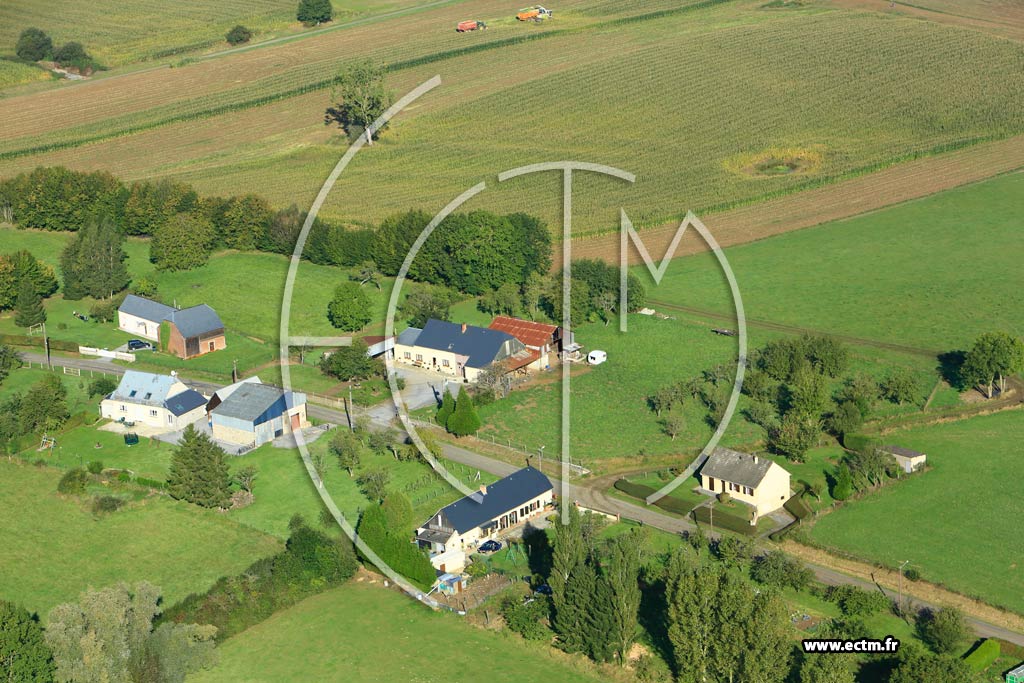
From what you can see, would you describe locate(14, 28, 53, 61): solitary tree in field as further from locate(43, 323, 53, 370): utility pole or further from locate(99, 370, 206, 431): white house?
locate(99, 370, 206, 431): white house

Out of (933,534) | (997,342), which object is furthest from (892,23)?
(933,534)

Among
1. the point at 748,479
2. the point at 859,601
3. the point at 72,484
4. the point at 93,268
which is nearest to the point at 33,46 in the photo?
the point at 93,268

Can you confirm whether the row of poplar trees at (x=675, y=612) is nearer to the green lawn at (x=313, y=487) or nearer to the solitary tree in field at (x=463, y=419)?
the green lawn at (x=313, y=487)

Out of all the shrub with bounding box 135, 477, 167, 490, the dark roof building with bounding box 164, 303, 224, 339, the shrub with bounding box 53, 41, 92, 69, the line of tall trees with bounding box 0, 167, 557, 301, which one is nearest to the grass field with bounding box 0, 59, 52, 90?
the shrub with bounding box 53, 41, 92, 69

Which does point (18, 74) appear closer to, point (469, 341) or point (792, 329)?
point (469, 341)

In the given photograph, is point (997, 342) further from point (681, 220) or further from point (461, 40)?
point (461, 40)

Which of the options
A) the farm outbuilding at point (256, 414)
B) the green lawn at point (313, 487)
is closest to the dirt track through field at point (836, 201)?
the farm outbuilding at point (256, 414)
